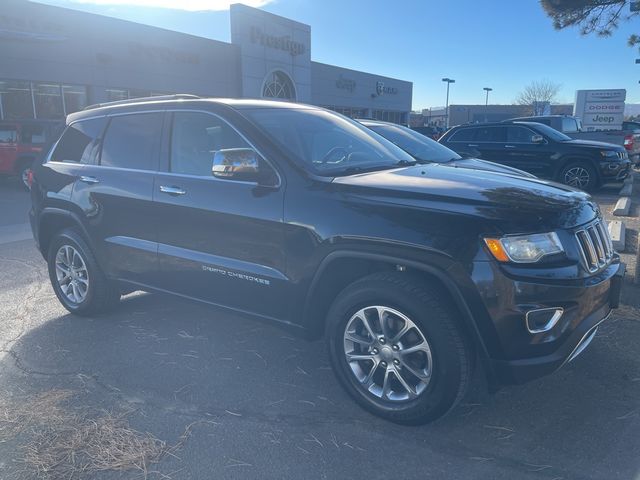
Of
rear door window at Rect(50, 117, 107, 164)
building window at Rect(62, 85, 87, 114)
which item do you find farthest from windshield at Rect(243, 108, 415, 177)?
building window at Rect(62, 85, 87, 114)

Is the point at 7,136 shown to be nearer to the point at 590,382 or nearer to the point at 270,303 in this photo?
the point at 270,303

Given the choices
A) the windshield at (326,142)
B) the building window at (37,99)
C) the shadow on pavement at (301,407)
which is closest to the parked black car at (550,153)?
the windshield at (326,142)

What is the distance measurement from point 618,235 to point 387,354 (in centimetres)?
528

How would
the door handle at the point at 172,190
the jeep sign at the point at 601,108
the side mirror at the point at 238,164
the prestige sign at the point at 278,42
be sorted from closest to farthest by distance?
the side mirror at the point at 238,164, the door handle at the point at 172,190, the jeep sign at the point at 601,108, the prestige sign at the point at 278,42

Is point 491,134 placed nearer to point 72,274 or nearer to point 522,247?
point 72,274

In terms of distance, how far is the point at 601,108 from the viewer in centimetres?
2391

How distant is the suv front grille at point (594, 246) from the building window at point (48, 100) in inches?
841

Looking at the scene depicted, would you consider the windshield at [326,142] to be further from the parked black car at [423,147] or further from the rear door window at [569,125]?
the rear door window at [569,125]

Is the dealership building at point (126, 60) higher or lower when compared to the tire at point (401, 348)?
higher

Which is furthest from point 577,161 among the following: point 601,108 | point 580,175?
point 601,108

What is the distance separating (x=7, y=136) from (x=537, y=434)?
14.4 meters

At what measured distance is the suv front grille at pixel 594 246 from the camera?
2.82 meters

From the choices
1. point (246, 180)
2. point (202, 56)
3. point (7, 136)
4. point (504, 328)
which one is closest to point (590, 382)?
point (504, 328)

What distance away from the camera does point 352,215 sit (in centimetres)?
296
